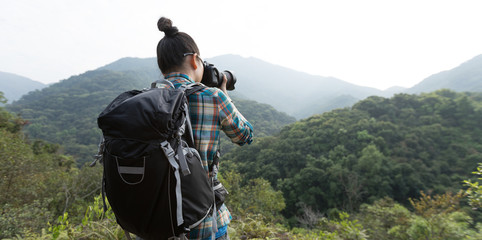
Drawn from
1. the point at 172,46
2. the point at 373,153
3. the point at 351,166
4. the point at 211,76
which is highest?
the point at 172,46

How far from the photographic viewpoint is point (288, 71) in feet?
549

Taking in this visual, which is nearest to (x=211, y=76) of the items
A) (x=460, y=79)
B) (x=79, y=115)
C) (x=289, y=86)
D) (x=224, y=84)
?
(x=224, y=84)

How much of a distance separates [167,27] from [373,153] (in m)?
30.4

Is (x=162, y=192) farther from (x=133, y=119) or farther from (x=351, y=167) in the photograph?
(x=351, y=167)

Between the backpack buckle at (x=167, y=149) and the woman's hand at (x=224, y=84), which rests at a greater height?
the woman's hand at (x=224, y=84)

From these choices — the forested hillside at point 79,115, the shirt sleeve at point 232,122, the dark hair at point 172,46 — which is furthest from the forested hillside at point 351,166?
the forested hillside at point 79,115

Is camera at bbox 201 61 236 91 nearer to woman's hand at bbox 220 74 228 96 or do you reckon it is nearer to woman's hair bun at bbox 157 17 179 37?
woman's hand at bbox 220 74 228 96

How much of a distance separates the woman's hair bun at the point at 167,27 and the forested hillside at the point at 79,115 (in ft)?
133

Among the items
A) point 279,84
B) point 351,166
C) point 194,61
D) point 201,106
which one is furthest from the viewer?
point 279,84

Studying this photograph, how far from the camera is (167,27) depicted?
0.87 m

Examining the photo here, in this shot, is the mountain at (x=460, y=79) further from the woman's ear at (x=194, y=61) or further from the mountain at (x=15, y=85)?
the mountain at (x=15, y=85)

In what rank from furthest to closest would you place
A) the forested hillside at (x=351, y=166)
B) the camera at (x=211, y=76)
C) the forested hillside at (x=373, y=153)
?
the forested hillside at (x=373, y=153), the forested hillside at (x=351, y=166), the camera at (x=211, y=76)

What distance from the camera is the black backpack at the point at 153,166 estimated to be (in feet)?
2.18

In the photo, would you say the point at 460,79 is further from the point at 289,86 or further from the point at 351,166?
the point at 289,86
